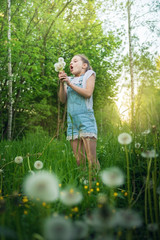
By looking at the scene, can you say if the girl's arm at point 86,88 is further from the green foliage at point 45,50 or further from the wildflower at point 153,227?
the green foliage at point 45,50

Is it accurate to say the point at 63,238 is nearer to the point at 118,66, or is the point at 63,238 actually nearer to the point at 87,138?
the point at 87,138

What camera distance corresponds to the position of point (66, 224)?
456 mm

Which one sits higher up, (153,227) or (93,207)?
(153,227)

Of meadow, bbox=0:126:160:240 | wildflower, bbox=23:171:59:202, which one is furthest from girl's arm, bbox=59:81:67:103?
wildflower, bbox=23:171:59:202

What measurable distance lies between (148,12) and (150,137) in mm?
11230

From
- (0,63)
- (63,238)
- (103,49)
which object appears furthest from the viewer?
(103,49)

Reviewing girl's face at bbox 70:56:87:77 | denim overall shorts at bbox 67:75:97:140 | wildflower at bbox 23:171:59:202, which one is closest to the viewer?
wildflower at bbox 23:171:59:202

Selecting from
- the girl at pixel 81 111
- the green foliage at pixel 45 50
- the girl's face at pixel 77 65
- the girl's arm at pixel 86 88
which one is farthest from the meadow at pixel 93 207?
the green foliage at pixel 45 50

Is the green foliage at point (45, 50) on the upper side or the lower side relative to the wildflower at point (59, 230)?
upper

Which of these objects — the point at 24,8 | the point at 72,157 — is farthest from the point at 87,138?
the point at 24,8

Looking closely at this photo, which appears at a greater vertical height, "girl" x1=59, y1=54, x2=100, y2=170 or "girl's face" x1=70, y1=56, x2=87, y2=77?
"girl's face" x1=70, y1=56, x2=87, y2=77

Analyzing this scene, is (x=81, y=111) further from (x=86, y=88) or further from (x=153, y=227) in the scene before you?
(x=153, y=227)

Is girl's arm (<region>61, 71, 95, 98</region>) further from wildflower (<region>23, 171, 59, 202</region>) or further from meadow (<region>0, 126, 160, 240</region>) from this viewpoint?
wildflower (<region>23, 171, 59, 202</region>)

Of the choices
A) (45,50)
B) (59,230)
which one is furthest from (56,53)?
(59,230)
